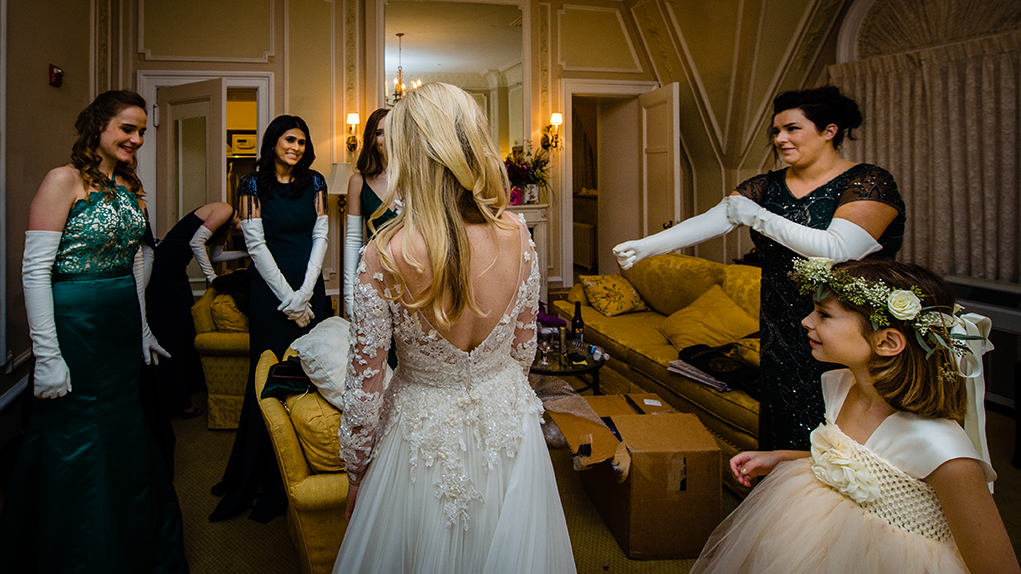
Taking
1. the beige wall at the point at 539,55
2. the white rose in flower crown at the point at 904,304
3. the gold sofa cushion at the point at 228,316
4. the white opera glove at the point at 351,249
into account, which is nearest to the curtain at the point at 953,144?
the beige wall at the point at 539,55

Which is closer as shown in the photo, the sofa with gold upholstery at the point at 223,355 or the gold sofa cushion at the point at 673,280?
the sofa with gold upholstery at the point at 223,355

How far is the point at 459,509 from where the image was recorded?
1174 mm

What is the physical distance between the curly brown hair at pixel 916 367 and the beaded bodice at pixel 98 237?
6.69 feet

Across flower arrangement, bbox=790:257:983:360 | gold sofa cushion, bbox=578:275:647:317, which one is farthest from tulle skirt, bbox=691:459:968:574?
gold sofa cushion, bbox=578:275:647:317

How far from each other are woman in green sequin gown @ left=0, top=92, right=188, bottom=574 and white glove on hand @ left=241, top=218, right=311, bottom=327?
0.72 meters

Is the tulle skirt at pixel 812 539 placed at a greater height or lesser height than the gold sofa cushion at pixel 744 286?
lesser

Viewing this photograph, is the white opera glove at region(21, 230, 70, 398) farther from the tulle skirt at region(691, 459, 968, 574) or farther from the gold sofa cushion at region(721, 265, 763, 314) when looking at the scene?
the gold sofa cushion at region(721, 265, 763, 314)

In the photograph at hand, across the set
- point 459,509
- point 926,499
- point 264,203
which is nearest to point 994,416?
point 926,499

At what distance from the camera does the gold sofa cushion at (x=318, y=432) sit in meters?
1.78

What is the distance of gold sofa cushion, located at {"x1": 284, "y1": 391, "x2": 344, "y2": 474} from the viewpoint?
1784mm

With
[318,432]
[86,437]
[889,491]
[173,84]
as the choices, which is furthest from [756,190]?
[173,84]

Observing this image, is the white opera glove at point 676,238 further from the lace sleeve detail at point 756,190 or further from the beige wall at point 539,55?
the beige wall at point 539,55

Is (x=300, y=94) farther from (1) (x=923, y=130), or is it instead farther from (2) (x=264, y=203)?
(1) (x=923, y=130)

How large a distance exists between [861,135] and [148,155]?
5.73m
